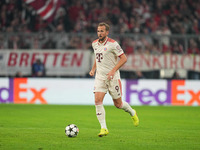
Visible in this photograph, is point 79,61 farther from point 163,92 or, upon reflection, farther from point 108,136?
point 108,136

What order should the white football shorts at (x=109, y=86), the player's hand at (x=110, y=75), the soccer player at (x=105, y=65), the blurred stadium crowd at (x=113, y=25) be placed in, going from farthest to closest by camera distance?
1. the blurred stadium crowd at (x=113, y=25)
2. the white football shorts at (x=109, y=86)
3. the soccer player at (x=105, y=65)
4. the player's hand at (x=110, y=75)

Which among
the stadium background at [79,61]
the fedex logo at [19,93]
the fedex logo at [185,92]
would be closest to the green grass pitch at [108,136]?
the stadium background at [79,61]

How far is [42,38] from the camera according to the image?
20.1 m

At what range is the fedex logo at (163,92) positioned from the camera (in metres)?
21.0

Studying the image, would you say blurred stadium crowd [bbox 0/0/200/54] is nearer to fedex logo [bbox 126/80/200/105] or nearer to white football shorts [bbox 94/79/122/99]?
fedex logo [bbox 126/80/200/105]

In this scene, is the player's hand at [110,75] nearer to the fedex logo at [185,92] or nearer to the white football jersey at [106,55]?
the white football jersey at [106,55]

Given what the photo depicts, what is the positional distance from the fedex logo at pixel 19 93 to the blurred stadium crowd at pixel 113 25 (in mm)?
1678

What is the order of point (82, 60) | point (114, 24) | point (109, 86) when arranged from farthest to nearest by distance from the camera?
point (114, 24) < point (82, 60) < point (109, 86)

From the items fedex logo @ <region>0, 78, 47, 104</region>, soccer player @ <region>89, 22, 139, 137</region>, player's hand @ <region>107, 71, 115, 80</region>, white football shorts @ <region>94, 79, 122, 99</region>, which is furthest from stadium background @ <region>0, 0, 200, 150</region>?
player's hand @ <region>107, 71, 115, 80</region>

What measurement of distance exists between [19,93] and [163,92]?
6646mm

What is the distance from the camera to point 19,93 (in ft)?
68.3

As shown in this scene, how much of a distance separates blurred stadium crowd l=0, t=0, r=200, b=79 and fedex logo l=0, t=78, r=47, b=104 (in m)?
1.68

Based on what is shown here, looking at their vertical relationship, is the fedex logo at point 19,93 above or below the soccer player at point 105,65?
below

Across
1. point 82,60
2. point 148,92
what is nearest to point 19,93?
point 82,60
